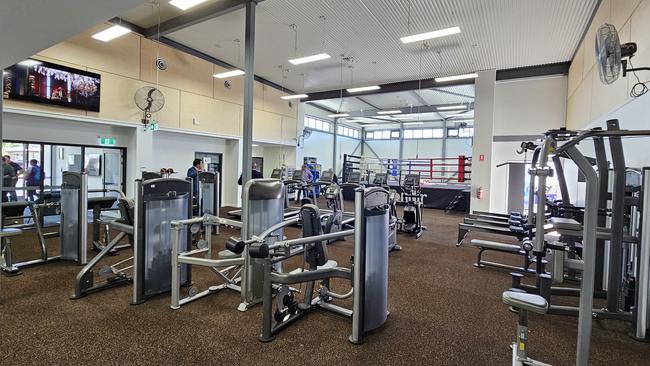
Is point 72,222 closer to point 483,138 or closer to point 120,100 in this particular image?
point 120,100

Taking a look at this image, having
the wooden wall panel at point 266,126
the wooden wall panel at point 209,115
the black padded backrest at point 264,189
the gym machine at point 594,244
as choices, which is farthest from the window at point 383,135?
the black padded backrest at point 264,189

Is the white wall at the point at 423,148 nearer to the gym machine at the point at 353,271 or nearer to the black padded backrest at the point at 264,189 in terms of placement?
the black padded backrest at the point at 264,189

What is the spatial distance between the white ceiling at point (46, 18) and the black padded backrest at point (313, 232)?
1.98 metres

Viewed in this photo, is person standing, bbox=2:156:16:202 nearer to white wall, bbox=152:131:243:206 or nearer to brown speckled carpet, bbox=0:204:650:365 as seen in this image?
white wall, bbox=152:131:243:206

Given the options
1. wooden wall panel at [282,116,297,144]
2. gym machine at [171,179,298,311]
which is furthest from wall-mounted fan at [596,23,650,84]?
wooden wall panel at [282,116,297,144]

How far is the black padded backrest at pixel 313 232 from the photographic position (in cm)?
277

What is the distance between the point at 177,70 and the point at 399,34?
577cm

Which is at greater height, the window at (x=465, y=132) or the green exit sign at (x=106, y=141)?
the window at (x=465, y=132)

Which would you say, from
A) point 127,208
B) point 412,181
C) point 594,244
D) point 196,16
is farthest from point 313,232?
point 412,181

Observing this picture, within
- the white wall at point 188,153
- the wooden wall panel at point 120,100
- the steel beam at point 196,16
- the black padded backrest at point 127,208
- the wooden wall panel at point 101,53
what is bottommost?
the black padded backrest at point 127,208

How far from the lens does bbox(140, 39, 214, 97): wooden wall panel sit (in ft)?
25.1

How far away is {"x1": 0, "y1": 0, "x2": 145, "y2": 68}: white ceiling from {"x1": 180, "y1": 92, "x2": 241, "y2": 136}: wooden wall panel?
19.5 feet

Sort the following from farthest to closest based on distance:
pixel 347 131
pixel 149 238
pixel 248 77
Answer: pixel 347 131 → pixel 248 77 → pixel 149 238

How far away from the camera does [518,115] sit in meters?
9.22
